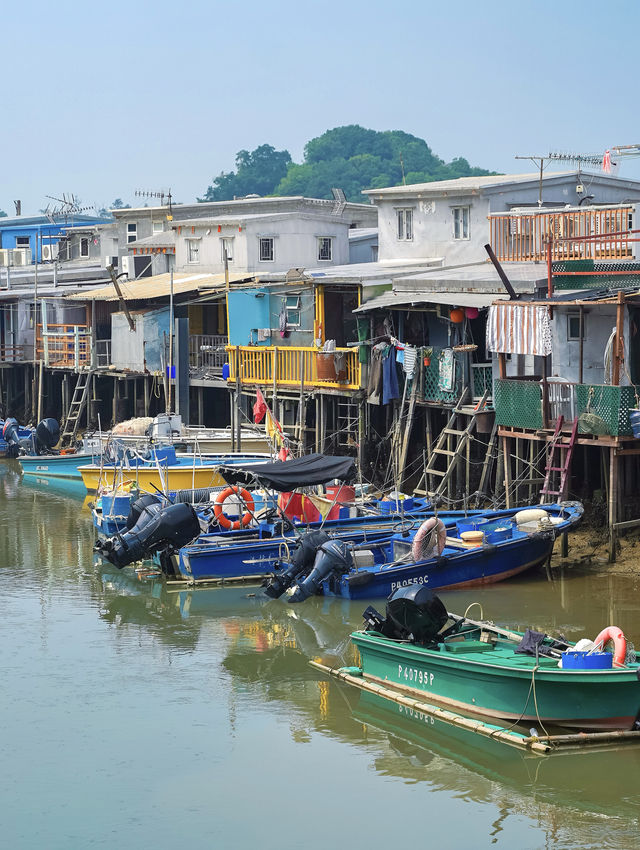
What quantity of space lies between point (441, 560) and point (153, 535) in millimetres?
5744

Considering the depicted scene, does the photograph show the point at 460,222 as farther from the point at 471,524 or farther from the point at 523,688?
the point at 523,688

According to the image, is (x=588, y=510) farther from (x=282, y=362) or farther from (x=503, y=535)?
(x=282, y=362)

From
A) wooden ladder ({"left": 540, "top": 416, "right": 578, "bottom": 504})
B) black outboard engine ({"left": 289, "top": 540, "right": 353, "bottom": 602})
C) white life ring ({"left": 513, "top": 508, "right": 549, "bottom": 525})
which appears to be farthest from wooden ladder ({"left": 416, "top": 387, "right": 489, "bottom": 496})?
black outboard engine ({"left": 289, "top": 540, "right": 353, "bottom": 602})

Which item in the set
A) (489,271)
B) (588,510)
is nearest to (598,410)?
(588,510)

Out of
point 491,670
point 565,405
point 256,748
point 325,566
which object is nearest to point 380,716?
point 256,748

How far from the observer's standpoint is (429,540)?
78.4 feet

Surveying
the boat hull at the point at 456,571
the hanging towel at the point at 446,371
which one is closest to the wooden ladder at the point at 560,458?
the boat hull at the point at 456,571

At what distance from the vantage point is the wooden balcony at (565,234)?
28.0 m

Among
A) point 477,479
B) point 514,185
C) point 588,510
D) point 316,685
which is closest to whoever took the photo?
point 316,685

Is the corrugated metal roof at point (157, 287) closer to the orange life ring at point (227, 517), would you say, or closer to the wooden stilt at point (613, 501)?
the orange life ring at point (227, 517)

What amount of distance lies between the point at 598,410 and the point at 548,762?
33.3 feet

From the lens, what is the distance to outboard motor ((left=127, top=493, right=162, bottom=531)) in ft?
88.7

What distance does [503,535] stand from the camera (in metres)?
25.1

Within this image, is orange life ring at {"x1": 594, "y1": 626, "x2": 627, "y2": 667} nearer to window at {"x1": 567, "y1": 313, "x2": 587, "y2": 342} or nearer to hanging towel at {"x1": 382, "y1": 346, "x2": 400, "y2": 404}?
window at {"x1": 567, "y1": 313, "x2": 587, "y2": 342}
